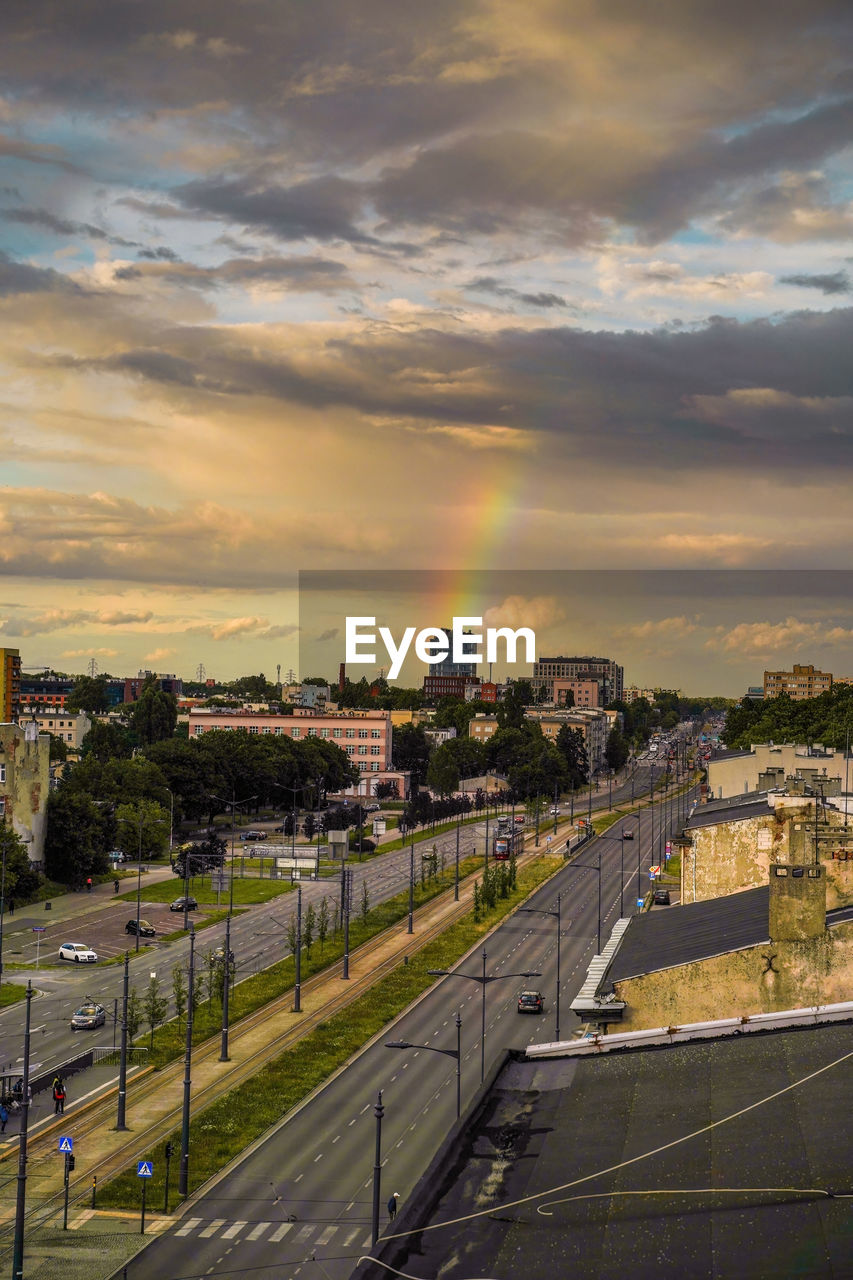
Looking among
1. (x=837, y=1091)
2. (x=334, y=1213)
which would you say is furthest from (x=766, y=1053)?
(x=334, y=1213)

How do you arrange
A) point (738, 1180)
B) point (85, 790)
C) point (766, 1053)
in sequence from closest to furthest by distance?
point (738, 1180) → point (766, 1053) → point (85, 790)

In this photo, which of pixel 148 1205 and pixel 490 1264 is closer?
pixel 490 1264

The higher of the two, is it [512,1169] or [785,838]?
[785,838]

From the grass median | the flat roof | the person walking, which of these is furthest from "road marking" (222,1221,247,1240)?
the flat roof

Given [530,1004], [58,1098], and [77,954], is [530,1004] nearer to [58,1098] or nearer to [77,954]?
[58,1098]

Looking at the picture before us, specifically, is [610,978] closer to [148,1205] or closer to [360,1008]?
[148,1205]

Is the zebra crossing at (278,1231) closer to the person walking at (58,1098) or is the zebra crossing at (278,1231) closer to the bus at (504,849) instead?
the person walking at (58,1098)
